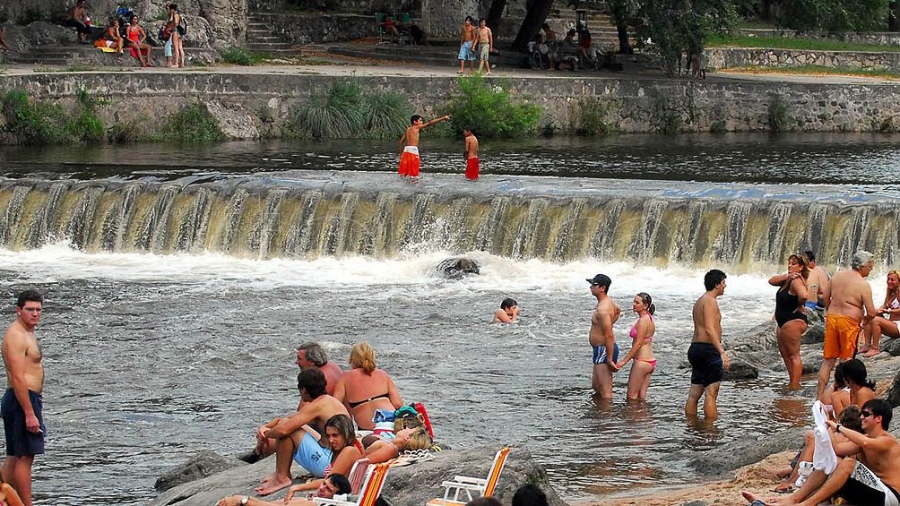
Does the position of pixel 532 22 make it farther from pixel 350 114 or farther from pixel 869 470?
pixel 869 470

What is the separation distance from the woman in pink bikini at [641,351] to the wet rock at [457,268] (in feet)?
25.1

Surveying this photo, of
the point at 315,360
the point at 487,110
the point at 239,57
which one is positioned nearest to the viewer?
the point at 315,360

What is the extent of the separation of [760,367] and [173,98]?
71.6 ft

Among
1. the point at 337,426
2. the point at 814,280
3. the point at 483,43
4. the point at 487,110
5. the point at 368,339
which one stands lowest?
the point at 368,339

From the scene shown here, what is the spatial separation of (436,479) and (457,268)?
13514mm

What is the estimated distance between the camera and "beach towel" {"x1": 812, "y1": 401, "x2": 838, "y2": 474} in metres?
11.3

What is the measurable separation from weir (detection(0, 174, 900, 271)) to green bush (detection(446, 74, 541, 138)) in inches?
427

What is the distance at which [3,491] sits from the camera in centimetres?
1165

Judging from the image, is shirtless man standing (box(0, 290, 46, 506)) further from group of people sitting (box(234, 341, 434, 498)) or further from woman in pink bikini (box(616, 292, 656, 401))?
woman in pink bikini (box(616, 292, 656, 401))

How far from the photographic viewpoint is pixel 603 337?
1686 cm

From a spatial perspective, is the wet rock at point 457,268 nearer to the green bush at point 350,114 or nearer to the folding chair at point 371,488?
the folding chair at point 371,488

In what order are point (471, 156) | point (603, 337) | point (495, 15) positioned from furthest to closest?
point (495, 15) < point (471, 156) < point (603, 337)

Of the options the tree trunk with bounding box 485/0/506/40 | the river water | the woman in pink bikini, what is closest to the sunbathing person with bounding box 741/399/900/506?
the river water

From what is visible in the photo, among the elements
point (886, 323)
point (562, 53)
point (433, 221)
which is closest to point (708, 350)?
point (886, 323)
